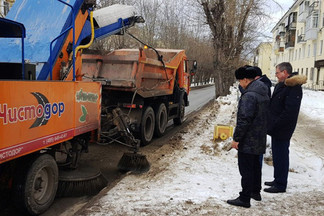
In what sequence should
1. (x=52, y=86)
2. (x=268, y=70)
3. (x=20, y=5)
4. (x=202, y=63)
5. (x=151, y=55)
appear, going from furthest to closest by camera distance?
(x=268, y=70) → (x=202, y=63) → (x=151, y=55) → (x=20, y=5) → (x=52, y=86)

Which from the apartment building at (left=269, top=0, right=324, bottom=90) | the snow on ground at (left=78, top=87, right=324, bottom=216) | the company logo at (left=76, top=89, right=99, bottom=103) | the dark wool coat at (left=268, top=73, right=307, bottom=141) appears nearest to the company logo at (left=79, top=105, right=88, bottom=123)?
the company logo at (left=76, top=89, right=99, bottom=103)

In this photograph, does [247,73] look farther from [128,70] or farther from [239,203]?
[128,70]

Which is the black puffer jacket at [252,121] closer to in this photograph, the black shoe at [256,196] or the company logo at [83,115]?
the black shoe at [256,196]

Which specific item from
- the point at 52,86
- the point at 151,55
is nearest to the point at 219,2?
the point at 151,55

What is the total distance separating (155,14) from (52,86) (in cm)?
2513

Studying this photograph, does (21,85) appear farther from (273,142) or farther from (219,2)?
(219,2)

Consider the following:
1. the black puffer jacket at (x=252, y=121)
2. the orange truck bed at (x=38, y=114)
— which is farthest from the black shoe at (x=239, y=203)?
the orange truck bed at (x=38, y=114)

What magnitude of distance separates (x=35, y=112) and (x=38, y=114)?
0.18 ft

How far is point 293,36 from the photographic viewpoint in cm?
4953

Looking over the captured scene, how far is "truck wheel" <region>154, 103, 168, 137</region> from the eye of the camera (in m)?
8.89

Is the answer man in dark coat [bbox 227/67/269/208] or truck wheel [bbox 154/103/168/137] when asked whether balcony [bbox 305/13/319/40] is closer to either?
truck wheel [bbox 154/103/168/137]

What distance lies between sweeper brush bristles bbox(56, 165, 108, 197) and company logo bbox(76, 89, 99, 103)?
1145 millimetres

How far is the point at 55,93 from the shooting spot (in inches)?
Answer: 144

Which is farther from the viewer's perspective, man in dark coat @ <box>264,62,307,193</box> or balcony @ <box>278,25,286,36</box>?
balcony @ <box>278,25,286,36</box>
